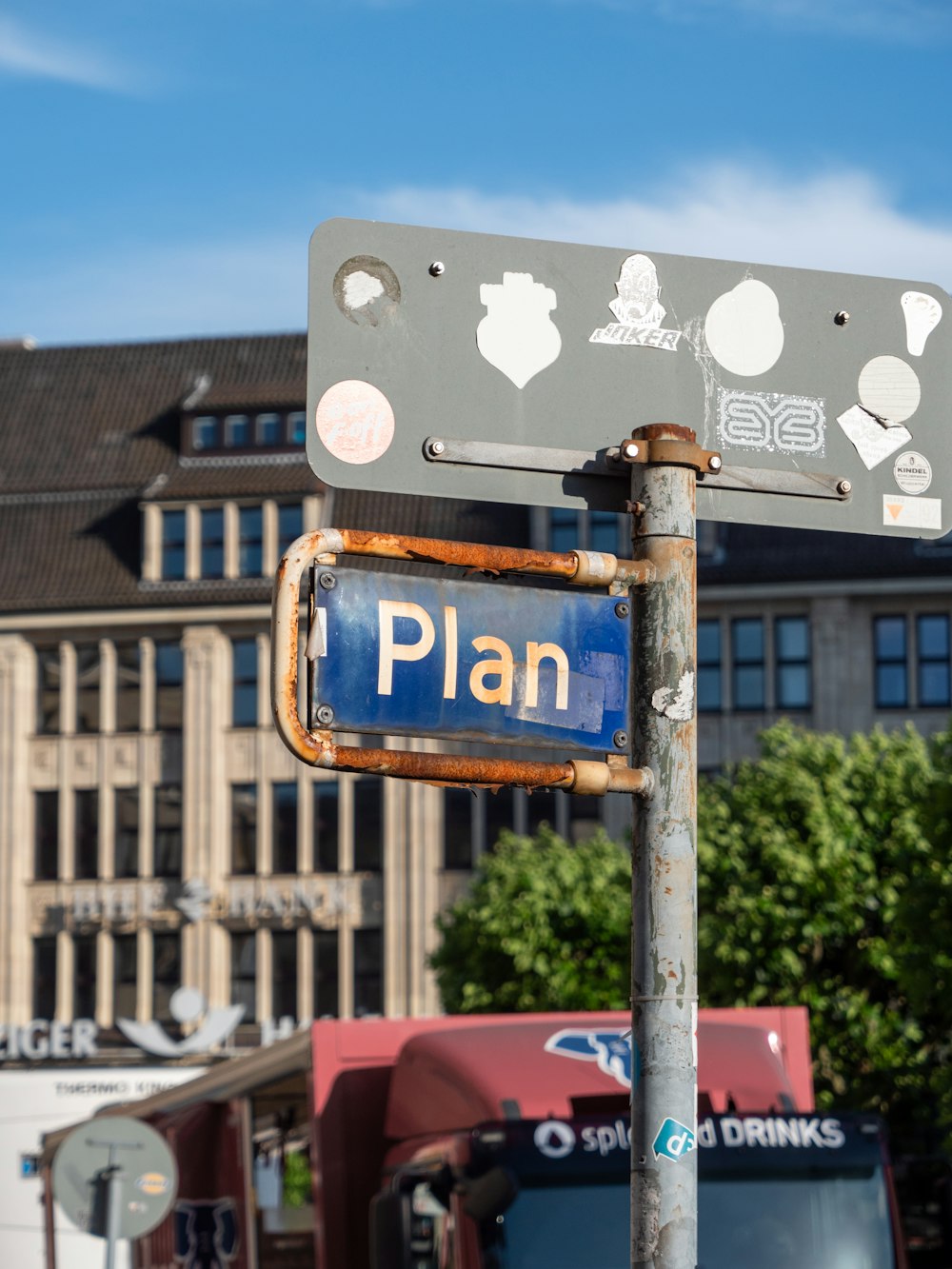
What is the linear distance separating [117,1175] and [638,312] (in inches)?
452

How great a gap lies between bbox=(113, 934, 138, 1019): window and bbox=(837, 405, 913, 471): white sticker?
1939 inches

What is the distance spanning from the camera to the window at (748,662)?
51594 millimetres

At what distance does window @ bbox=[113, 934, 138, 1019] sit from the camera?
171 ft

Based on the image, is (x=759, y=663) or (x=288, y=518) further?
(x=288, y=518)

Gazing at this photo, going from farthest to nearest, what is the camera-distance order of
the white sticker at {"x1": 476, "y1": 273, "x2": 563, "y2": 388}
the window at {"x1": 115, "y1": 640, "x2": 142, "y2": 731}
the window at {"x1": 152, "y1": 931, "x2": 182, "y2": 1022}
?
1. the window at {"x1": 115, "y1": 640, "x2": 142, "y2": 731}
2. the window at {"x1": 152, "y1": 931, "x2": 182, "y2": 1022}
3. the white sticker at {"x1": 476, "y1": 273, "x2": 563, "y2": 388}

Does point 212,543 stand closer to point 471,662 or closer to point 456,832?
A: point 456,832

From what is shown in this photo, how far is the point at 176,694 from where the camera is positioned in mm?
53781

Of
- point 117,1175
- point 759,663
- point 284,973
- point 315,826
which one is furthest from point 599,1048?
point 284,973

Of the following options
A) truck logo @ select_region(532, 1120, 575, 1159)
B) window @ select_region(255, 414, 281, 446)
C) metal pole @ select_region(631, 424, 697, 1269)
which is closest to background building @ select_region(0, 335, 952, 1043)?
window @ select_region(255, 414, 281, 446)

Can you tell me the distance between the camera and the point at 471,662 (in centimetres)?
394

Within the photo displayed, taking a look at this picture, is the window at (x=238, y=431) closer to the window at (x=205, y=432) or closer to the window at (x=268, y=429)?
the window at (x=268, y=429)

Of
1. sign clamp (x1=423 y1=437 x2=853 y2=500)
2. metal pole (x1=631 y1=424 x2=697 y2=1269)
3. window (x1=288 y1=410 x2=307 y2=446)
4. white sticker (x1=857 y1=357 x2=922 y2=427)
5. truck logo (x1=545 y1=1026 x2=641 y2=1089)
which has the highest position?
window (x1=288 y1=410 x2=307 y2=446)

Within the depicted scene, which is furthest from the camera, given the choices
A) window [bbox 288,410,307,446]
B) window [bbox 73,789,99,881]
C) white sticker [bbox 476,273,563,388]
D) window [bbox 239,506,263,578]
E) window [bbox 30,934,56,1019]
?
window [bbox 288,410,307,446]

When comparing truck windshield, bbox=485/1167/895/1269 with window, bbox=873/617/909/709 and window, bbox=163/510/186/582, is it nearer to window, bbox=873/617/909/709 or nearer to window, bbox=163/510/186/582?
window, bbox=873/617/909/709
